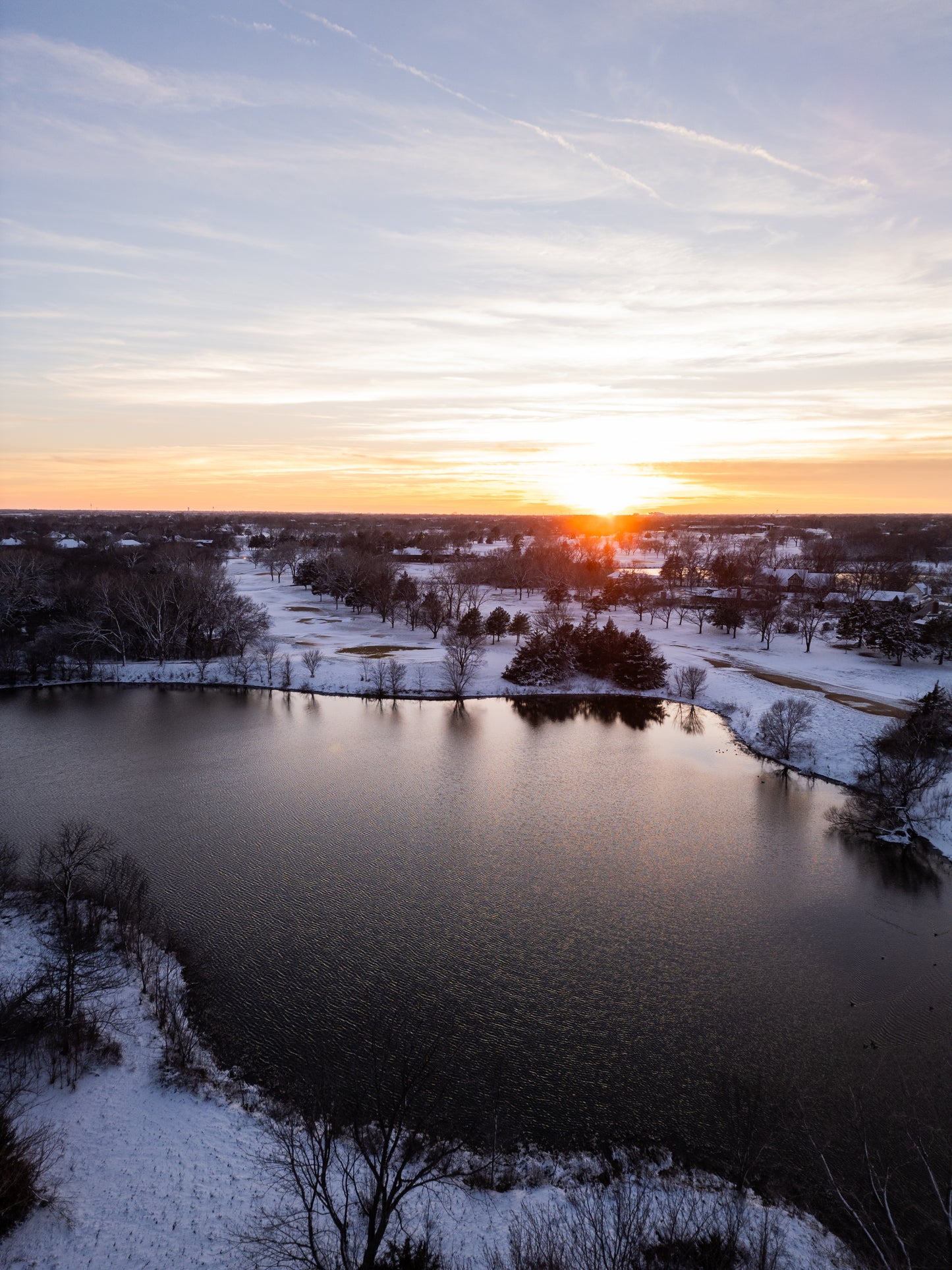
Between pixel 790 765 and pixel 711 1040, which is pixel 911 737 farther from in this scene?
pixel 711 1040

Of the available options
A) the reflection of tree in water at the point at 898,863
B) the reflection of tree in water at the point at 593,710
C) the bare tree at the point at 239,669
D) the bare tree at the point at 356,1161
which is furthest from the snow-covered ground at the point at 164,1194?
the bare tree at the point at 239,669

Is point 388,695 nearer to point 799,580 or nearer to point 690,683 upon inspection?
point 690,683

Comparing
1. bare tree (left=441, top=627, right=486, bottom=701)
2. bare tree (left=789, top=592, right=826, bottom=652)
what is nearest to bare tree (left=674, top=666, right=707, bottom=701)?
bare tree (left=441, top=627, right=486, bottom=701)

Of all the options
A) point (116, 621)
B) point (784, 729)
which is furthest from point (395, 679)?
point (784, 729)

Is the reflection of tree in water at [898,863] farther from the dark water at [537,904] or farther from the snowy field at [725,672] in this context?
the snowy field at [725,672]

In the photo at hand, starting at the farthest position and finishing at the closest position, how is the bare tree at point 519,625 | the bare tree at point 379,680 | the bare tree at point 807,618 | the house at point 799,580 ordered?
the house at point 799,580 → the bare tree at point 519,625 → the bare tree at point 807,618 → the bare tree at point 379,680

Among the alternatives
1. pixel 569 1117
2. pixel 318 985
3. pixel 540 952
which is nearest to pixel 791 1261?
pixel 569 1117
